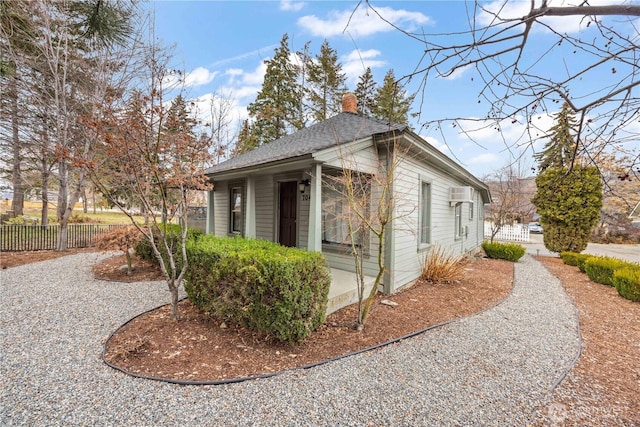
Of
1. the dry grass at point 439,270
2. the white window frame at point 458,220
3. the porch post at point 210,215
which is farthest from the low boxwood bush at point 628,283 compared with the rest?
the porch post at point 210,215

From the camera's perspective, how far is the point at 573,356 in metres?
3.18

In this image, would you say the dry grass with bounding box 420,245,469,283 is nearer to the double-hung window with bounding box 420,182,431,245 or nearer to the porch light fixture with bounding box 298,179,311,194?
the double-hung window with bounding box 420,182,431,245

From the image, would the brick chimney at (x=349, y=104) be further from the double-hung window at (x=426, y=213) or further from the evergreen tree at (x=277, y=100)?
the evergreen tree at (x=277, y=100)

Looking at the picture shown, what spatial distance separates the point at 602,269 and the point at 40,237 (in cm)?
1721

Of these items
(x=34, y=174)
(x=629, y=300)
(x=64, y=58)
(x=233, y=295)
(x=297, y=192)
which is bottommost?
(x=629, y=300)

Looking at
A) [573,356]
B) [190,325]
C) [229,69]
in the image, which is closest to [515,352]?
[573,356]

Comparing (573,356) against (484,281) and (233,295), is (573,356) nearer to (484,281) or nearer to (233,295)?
(484,281)

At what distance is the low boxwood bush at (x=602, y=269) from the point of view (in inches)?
255

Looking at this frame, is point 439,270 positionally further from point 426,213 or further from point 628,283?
point 628,283

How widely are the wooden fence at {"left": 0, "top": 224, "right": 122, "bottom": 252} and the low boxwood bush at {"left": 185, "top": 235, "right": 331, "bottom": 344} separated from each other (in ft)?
23.6

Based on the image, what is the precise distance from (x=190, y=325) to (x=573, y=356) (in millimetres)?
4890

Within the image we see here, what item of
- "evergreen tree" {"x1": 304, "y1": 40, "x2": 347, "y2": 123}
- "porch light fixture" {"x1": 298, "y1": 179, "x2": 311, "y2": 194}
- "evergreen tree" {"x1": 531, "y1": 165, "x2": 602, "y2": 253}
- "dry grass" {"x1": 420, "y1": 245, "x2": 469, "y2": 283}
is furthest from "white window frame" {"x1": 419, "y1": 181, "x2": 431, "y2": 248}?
"evergreen tree" {"x1": 304, "y1": 40, "x2": 347, "y2": 123}

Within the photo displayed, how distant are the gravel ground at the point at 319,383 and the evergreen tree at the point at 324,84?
15973 mm

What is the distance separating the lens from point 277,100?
1747 cm
